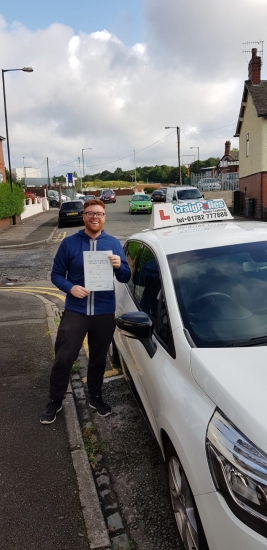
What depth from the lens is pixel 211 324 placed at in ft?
8.45

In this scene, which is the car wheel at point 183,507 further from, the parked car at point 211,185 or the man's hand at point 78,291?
the parked car at point 211,185

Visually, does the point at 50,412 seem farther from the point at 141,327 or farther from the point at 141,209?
the point at 141,209

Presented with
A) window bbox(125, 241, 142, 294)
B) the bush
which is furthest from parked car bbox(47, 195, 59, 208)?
window bbox(125, 241, 142, 294)

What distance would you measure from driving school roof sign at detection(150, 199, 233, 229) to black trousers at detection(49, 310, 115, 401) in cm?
112

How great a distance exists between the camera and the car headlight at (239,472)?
162cm

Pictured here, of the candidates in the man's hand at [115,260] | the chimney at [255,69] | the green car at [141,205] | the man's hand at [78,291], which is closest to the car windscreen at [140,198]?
the green car at [141,205]

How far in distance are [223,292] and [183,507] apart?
4.15 feet

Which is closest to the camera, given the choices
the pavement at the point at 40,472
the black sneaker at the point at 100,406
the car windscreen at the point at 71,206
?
the pavement at the point at 40,472

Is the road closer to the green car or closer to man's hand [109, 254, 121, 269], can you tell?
man's hand [109, 254, 121, 269]

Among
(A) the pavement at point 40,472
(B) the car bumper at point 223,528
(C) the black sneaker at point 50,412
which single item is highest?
(B) the car bumper at point 223,528

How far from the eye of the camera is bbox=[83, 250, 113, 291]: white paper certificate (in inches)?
132

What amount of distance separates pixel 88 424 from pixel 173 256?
67.7 inches

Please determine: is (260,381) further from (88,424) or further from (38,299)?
(38,299)

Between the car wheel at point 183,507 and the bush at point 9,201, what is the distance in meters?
23.5
